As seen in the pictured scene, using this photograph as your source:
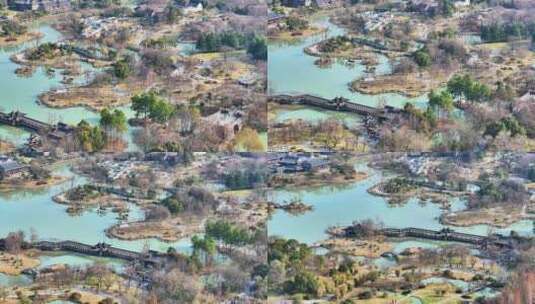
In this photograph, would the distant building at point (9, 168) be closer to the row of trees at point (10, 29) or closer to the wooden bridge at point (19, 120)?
the wooden bridge at point (19, 120)

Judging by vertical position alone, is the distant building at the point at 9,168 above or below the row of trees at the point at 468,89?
below

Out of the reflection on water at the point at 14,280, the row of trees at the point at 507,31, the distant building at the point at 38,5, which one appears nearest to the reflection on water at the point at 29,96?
the distant building at the point at 38,5

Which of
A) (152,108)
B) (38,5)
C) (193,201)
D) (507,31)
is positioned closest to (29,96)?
(38,5)

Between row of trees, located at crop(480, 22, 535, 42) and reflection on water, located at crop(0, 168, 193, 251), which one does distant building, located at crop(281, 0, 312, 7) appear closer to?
row of trees, located at crop(480, 22, 535, 42)

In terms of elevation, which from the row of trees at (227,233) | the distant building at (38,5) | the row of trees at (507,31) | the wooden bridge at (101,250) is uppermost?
the distant building at (38,5)

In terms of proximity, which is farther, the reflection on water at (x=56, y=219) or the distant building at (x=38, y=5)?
the distant building at (x=38, y=5)

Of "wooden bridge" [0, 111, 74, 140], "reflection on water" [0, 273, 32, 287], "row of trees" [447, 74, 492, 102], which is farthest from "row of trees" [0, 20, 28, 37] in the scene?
"row of trees" [447, 74, 492, 102]

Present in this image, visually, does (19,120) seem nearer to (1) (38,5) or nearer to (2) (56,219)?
(2) (56,219)
